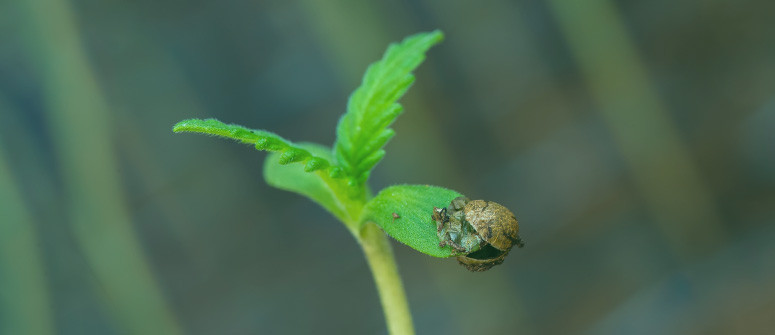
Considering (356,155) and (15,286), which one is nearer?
(356,155)

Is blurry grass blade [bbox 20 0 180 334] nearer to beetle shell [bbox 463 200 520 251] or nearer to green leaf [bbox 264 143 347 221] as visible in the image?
green leaf [bbox 264 143 347 221]

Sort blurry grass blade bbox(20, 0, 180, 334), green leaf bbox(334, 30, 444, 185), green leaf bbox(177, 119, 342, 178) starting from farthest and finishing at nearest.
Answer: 1. blurry grass blade bbox(20, 0, 180, 334)
2. green leaf bbox(334, 30, 444, 185)
3. green leaf bbox(177, 119, 342, 178)

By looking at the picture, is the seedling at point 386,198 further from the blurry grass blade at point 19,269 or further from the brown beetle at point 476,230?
the blurry grass blade at point 19,269

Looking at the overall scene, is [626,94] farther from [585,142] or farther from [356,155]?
[356,155]

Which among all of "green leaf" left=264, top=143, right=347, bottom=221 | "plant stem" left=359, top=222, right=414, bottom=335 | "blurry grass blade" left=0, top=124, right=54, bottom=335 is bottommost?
"plant stem" left=359, top=222, right=414, bottom=335

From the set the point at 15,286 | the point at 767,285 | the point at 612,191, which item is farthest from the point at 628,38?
the point at 15,286

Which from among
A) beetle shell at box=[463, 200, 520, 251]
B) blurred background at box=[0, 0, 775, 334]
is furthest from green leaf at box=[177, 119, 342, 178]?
blurred background at box=[0, 0, 775, 334]

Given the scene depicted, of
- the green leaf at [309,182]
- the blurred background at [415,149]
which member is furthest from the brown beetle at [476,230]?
the blurred background at [415,149]
